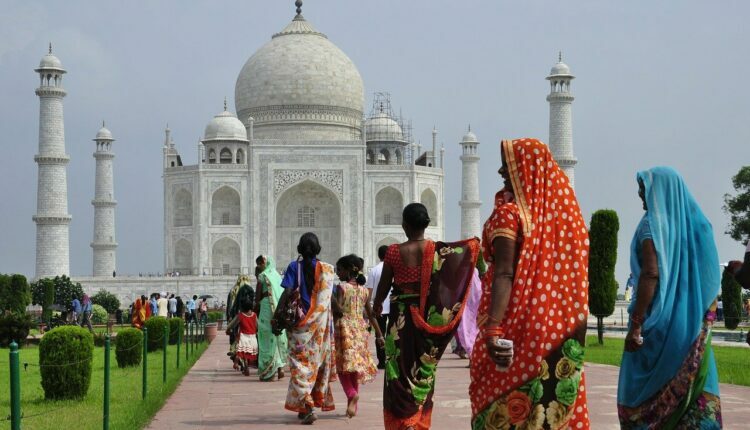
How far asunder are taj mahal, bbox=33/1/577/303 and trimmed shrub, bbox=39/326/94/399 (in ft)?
84.2

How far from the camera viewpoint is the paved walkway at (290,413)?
22.1ft

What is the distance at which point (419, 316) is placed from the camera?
5.22 metres

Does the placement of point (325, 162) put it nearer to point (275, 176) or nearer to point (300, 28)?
point (275, 176)

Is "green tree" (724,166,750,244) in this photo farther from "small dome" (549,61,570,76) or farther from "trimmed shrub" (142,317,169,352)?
"trimmed shrub" (142,317,169,352)

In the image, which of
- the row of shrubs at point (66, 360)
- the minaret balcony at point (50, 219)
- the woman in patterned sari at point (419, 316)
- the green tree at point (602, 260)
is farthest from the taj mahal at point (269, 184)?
the woman in patterned sari at point (419, 316)

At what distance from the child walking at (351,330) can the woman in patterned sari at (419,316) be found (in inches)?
74.1

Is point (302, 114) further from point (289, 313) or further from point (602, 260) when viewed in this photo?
point (289, 313)

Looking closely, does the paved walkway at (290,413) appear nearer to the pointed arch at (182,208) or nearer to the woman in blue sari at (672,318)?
the woman in blue sari at (672,318)

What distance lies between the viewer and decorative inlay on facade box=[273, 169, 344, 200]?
36.5 metres

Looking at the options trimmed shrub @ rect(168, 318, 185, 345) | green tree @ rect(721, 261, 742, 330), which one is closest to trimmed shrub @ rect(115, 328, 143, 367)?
trimmed shrub @ rect(168, 318, 185, 345)

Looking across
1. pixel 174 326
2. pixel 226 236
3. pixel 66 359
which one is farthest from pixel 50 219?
pixel 66 359

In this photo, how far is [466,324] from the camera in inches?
447

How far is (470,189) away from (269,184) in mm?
7144

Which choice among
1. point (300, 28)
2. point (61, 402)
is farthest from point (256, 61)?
point (61, 402)
